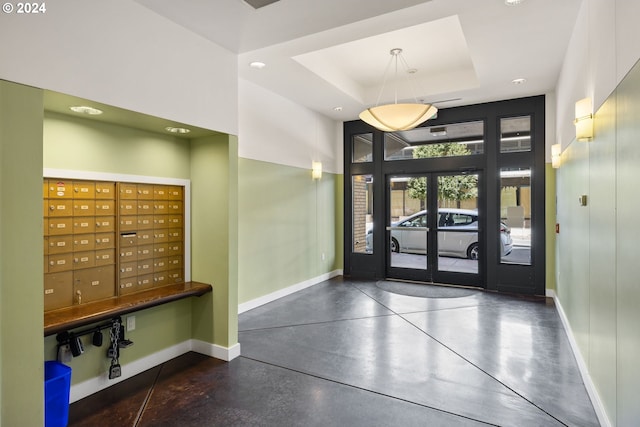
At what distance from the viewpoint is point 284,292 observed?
18.7ft

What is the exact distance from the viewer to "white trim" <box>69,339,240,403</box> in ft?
8.96

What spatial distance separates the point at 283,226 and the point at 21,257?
3.84 m

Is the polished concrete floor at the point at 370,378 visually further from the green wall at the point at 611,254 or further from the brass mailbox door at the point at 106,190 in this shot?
the brass mailbox door at the point at 106,190

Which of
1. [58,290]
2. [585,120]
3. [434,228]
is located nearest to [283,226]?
[434,228]

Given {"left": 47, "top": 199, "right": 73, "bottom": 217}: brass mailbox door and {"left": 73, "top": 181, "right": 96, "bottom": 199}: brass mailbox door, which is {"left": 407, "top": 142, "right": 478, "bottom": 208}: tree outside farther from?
{"left": 47, "top": 199, "right": 73, "bottom": 217}: brass mailbox door

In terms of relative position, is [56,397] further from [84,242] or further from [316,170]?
[316,170]

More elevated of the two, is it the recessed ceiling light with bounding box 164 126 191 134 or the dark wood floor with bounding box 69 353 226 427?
the recessed ceiling light with bounding box 164 126 191 134

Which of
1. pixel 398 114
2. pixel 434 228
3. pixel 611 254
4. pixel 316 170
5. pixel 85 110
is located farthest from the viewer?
pixel 434 228

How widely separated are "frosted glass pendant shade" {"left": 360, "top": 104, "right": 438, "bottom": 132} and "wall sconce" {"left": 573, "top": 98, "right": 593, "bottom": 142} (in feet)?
5.94

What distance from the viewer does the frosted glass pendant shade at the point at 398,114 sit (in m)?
4.32

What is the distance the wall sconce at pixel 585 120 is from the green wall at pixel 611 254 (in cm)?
8

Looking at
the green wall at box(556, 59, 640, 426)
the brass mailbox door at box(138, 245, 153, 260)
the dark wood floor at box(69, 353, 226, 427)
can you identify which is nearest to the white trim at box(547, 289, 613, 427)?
the green wall at box(556, 59, 640, 426)

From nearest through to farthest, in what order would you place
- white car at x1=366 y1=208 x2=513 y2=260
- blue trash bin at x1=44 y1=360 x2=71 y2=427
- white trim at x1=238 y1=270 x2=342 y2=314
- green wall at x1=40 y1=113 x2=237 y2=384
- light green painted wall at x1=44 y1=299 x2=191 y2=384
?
blue trash bin at x1=44 y1=360 x2=71 y2=427, light green painted wall at x1=44 y1=299 x2=191 y2=384, green wall at x1=40 y1=113 x2=237 y2=384, white trim at x1=238 y1=270 x2=342 y2=314, white car at x1=366 y1=208 x2=513 y2=260

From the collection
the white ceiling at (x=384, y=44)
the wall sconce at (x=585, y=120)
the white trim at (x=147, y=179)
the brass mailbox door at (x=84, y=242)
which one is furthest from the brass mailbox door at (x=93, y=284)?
the wall sconce at (x=585, y=120)
